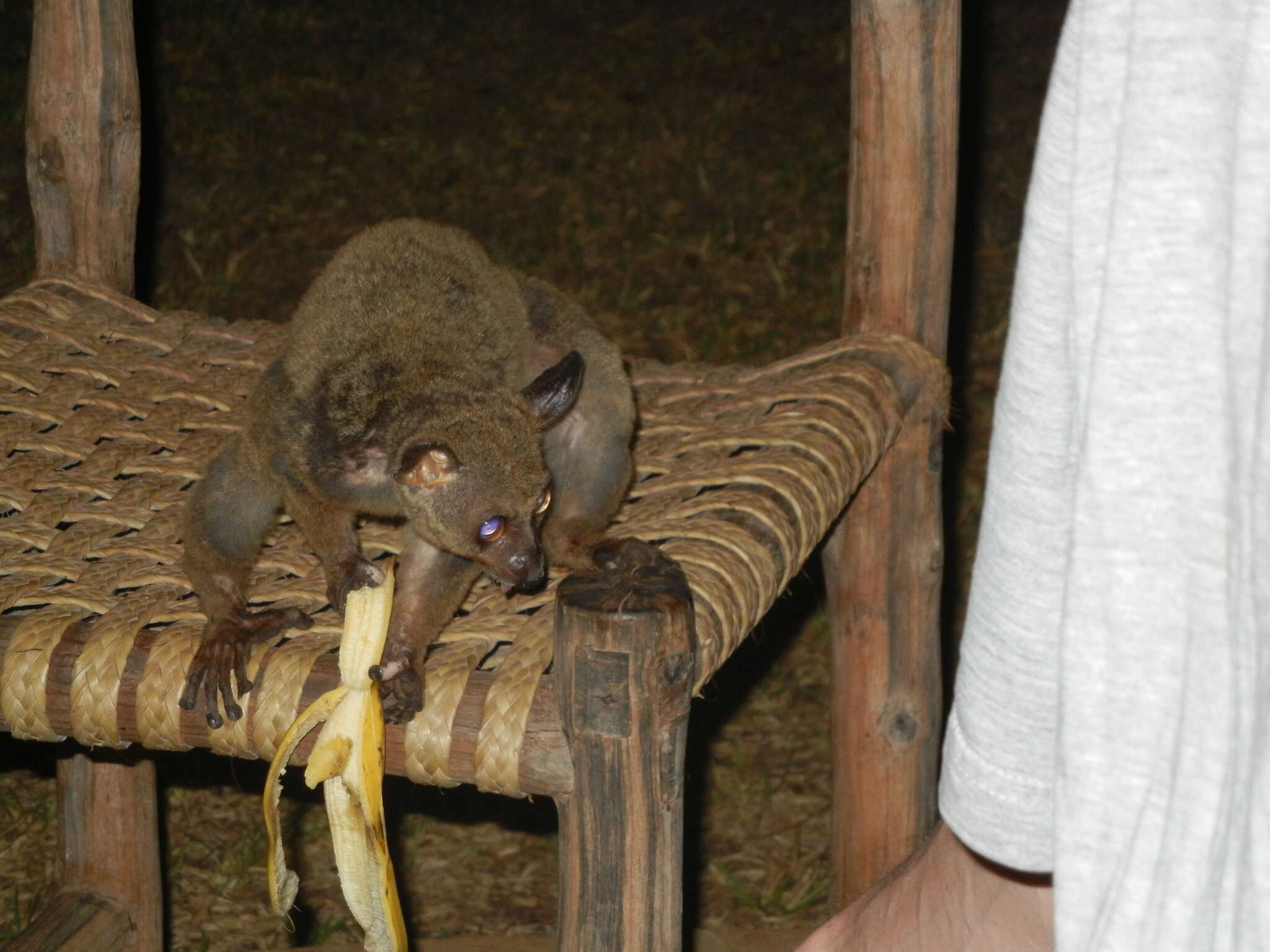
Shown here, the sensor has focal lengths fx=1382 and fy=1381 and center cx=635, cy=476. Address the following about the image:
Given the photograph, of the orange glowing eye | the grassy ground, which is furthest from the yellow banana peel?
the grassy ground

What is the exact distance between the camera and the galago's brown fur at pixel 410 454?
2221mm

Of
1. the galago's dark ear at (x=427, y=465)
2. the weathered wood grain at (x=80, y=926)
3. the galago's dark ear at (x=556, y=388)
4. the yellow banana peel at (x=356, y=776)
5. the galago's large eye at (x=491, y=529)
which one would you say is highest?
the galago's dark ear at (x=556, y=388)

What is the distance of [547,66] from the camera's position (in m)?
8.52

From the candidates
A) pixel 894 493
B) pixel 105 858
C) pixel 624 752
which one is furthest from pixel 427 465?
pixel 105 858

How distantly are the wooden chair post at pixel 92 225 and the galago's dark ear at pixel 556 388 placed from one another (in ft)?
4.77

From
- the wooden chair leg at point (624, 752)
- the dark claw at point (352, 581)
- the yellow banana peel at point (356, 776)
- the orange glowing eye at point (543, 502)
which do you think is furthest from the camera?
the orange glowing eye at point (543, 502)

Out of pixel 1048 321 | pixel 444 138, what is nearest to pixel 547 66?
pixel 444 138

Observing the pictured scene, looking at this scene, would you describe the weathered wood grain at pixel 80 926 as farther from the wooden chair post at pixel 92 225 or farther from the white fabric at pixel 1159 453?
the white fabric at pixel 1159 453

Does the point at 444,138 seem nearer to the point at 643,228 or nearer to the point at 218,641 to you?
the point at 643,228

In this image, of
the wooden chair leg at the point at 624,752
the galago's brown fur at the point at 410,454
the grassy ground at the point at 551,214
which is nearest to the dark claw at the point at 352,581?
the galago's brown fur at the point at 410,454

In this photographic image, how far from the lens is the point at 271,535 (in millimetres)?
2662

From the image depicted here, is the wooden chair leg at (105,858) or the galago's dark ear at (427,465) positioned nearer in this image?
the galago's dark ear at (427,465)

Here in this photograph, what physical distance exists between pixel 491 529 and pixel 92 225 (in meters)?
1.72

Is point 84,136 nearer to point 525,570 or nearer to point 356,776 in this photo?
point 525,570
